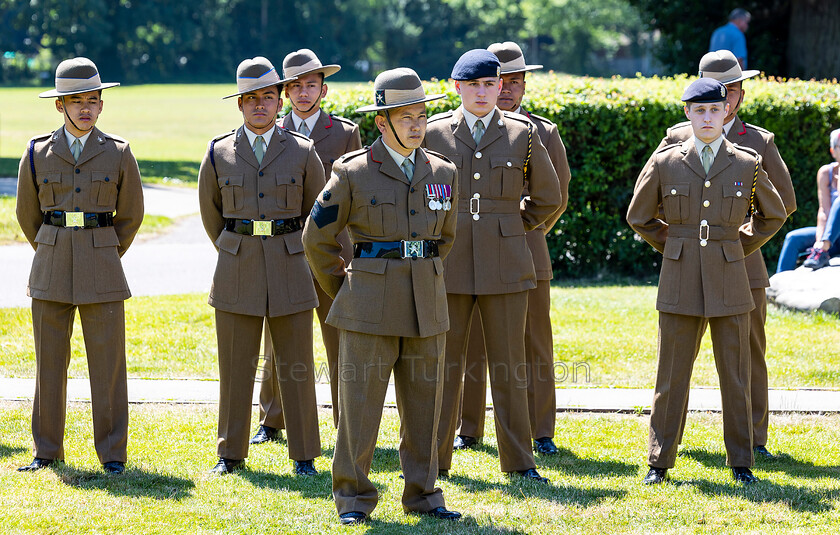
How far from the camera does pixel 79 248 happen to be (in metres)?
6.08

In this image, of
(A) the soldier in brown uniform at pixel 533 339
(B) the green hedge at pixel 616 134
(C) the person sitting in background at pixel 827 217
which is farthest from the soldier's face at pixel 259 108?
(C) the person sitting in background at pixel 827 217

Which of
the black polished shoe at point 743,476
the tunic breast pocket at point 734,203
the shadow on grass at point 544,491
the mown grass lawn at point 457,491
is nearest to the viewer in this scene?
the mown grass lawn at point 457,491

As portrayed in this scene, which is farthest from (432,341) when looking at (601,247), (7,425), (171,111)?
(171,111)

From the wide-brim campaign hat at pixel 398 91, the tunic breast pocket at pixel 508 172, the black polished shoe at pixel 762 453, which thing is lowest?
the black polished shoe at pixel 762 453

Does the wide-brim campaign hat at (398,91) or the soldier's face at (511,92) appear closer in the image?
the wide-brim campaign hat at (398,91)

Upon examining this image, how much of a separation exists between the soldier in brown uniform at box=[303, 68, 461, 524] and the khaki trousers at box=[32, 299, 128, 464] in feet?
5.12

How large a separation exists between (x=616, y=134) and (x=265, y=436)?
20.8ft

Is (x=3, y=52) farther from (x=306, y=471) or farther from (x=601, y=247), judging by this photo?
(x=306, y=471)

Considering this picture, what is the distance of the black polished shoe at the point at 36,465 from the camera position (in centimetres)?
612

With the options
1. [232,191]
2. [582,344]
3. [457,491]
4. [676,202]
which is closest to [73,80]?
[232,191]

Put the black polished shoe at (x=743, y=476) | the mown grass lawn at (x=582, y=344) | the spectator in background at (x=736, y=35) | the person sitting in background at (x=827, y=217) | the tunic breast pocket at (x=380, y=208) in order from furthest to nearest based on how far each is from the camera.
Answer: the spectator in background at (x=736, y=35)
the person sitting in background at (x=827, y=217)
the mown grass lawn at (x=582, y=344)
the black polished shoe at (x=743, y=476)
the tunic breast pocket at (x=380, y=208)

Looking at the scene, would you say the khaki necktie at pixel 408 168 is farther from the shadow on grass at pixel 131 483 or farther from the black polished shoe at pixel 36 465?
the black polished shoe at pixel 36 465

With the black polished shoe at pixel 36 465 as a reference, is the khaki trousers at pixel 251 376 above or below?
above

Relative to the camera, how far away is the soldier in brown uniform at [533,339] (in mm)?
6590
